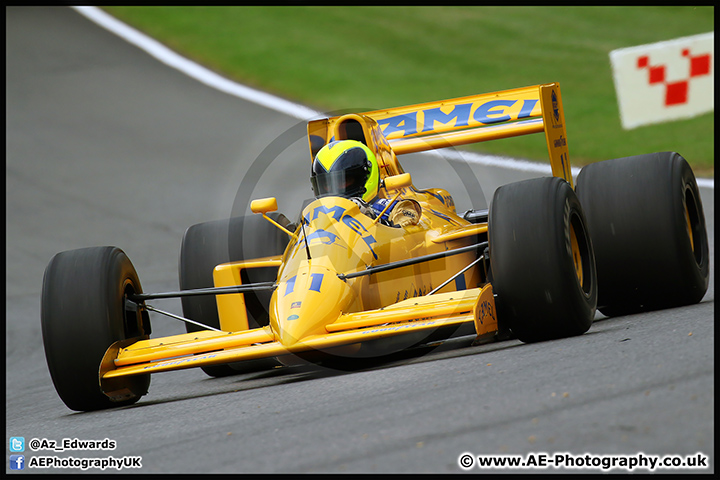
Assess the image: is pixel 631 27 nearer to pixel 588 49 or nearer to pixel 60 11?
pixel 588 49

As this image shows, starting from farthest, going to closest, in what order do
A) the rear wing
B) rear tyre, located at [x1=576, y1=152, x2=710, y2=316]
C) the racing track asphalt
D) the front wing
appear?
the rear wing → rear tyre, located at [x1=576, y1=152, x2=710, y2=316] → the front wing → the racing track asphalt

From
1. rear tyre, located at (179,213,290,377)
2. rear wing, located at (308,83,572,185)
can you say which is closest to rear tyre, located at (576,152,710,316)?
rear wing, located at (308,83,572,185)

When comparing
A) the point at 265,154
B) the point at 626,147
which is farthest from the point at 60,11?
the point at 626,147

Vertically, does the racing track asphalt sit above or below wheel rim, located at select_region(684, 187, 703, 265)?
below

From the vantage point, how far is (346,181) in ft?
21.0

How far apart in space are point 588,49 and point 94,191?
12.5 meters

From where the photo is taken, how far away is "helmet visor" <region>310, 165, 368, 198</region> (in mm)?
6391

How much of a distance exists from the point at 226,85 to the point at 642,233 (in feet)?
54.0

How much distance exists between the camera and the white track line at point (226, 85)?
16.3m

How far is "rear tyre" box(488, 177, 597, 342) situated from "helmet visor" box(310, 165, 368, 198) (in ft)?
4.11

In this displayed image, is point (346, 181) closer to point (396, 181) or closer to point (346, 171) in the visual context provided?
point (346, 171)

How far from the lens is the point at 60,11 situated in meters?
26.2

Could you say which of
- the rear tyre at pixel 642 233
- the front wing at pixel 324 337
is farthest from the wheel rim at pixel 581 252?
the front wing at pixel 324 337

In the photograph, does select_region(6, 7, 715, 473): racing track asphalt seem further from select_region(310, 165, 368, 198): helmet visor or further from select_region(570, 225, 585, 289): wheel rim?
select_region(310, 165, 368, 198): helmet visor
